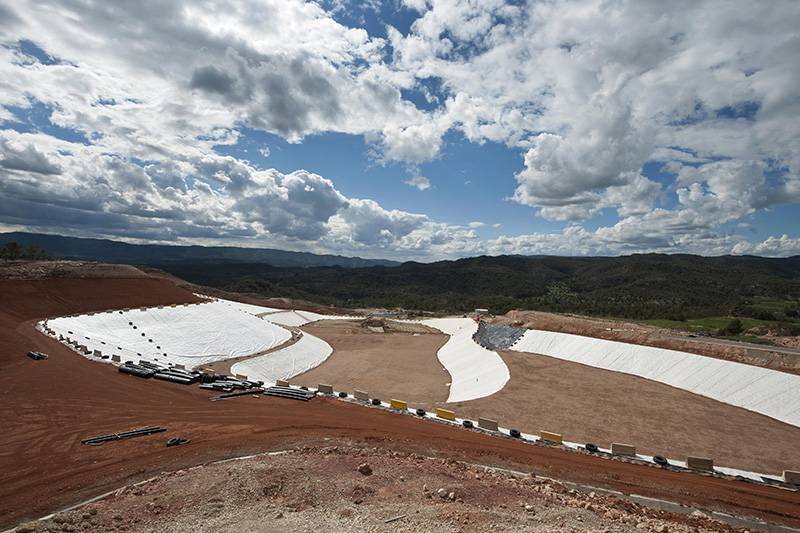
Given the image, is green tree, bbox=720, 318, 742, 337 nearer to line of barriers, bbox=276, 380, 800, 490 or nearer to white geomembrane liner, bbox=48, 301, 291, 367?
line of barriers, bbox=276, 380, 800, 490

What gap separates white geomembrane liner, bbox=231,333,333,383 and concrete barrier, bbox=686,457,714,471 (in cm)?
3402

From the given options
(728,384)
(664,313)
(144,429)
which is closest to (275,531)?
(144,429)

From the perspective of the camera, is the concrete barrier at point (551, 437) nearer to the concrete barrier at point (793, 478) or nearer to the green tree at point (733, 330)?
the concrete barrier at point (793, 478)

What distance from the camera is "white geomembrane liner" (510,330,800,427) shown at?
3125 cm

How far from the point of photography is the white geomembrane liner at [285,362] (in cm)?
4231

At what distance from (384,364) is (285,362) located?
11.9m

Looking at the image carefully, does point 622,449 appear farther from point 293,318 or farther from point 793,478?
point 293,318

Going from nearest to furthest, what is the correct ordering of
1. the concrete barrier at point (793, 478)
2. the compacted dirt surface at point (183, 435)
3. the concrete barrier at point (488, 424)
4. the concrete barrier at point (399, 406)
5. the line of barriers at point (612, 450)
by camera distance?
1. the compacted dirt surface at point (183, 435)
2. the concrete barrier at point (793, 478)
3. the line of barriers at point (612, 450)
4. the concrete barrier at point (488, 424)
5. the concrete barrier at point (399, 406)

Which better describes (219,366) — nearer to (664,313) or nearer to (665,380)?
(665,380)

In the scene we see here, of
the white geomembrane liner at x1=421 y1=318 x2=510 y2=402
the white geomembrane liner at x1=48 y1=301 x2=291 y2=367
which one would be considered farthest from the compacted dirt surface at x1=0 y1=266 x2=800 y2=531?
the white geomembrane liner at x1=421 y1=318 x2=510 y2=402

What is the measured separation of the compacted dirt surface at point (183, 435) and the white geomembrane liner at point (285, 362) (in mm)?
11678

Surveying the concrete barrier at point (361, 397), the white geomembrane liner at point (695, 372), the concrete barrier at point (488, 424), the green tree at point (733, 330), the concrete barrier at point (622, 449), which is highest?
the green tree at point (733, 330)

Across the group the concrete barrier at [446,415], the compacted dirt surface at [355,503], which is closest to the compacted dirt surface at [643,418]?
the concrete barrier at [446,415]

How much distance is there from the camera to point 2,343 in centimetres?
3372
